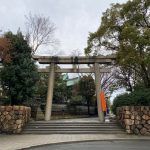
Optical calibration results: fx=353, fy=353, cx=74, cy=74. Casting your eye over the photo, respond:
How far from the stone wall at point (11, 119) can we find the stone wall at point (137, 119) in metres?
7.12

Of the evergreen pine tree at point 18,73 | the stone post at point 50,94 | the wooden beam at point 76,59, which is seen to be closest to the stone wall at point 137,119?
the wooden beam at point 76,59

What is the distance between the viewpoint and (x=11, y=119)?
2425 cm

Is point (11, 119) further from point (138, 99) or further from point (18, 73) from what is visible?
point (138, 99)

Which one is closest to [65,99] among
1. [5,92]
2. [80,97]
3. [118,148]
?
[80,97]

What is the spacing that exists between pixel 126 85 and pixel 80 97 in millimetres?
6359

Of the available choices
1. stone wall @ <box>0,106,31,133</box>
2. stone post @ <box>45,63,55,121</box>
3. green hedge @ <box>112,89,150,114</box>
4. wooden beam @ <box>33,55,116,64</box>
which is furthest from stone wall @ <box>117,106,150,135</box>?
stone post @ <box>45,63,55,121</box>

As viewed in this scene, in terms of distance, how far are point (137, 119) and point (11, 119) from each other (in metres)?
8.58

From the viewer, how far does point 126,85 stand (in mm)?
42844

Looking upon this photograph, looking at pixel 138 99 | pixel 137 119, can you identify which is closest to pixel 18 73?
pixel 138 99

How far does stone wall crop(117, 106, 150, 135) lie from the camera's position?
2350cm

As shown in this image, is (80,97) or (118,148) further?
(80,97)

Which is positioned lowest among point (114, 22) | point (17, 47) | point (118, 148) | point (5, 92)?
point (118, 148)

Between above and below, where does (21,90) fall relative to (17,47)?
below

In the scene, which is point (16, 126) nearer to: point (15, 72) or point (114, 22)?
point (15, 72)
